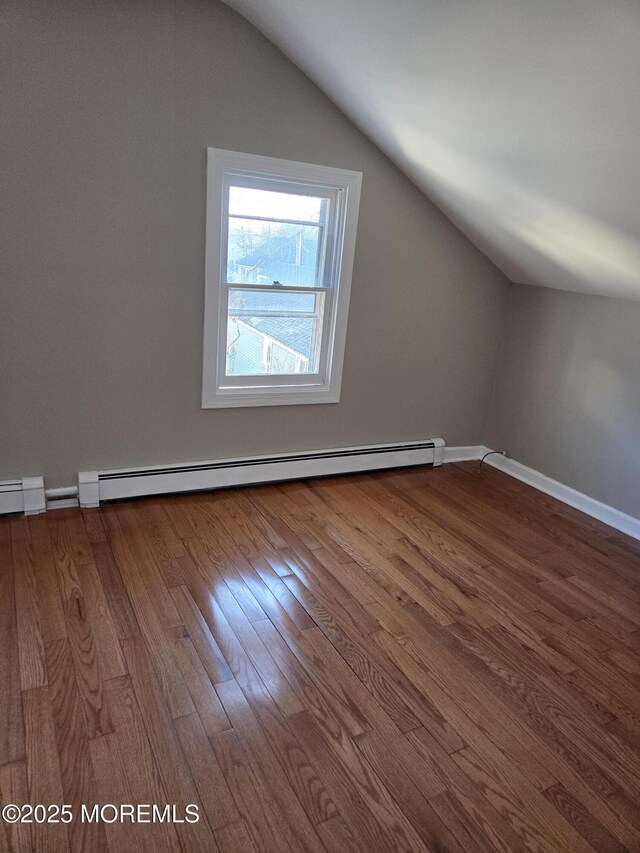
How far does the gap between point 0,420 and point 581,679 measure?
9.19 ft

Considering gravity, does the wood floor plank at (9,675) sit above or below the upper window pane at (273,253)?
below

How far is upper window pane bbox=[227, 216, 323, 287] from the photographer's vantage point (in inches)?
125

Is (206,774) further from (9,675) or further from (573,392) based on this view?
Answer: (573,392)

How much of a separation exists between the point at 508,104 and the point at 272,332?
5.62 feet

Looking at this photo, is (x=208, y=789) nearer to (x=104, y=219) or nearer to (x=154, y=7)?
(x=104, y=219)

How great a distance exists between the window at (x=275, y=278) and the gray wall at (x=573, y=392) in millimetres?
1309

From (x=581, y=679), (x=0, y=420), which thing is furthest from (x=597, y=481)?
(x=0, y=420)

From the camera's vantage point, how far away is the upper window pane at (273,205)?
122 inches

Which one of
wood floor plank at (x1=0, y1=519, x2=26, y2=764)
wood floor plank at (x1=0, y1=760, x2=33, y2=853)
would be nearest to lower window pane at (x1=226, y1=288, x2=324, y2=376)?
wood floor plank at (x1=0, y1=519, x2=26, y2=764)

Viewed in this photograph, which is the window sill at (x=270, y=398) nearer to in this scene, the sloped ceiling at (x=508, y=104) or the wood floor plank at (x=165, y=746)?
the sloped ceiling at (x=508, y=104)

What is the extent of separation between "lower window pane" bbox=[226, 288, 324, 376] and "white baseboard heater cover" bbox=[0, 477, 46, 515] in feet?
3.83

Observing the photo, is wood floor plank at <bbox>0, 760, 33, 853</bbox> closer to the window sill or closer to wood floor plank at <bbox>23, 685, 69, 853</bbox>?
wood floor plank at <bbox>23, 685, 69, 853</bbox>

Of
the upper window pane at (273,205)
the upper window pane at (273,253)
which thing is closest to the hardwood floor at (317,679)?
the upper window pane at (273,253)

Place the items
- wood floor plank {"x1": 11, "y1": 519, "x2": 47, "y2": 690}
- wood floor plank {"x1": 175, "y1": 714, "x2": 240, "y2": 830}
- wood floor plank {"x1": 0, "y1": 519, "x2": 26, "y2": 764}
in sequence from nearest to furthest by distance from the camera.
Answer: wood floor plank {"x1": 175, "y1": 714, "x2": 240, "y2": 830} → wood floor plank {"x1": 0, "y1": 519, "x2": 26, "y2": 764} → wood floor plank {"x1": 11, "y1": 519, "x2": 47, "y2": 690}
